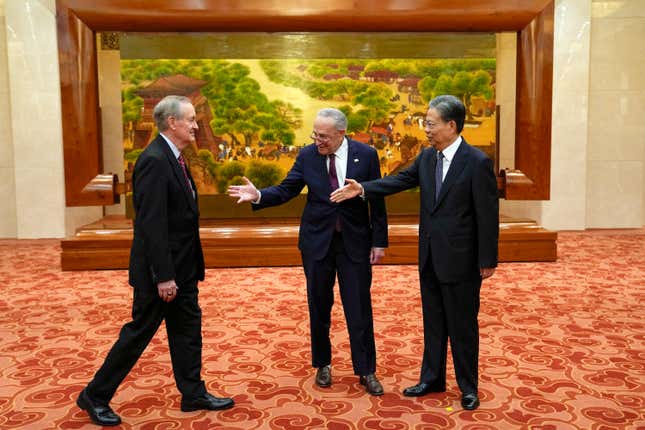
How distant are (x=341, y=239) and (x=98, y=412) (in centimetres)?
170

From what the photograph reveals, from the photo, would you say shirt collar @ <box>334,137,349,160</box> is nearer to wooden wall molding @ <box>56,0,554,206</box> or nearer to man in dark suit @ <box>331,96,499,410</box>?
man in dark suit @ <box>331,96,499,410</box>

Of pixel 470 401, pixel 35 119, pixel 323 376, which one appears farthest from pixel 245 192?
pixel 35 119

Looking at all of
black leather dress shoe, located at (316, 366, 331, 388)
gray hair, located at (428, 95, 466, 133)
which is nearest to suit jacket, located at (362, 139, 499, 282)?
gray hair, located at (428, 95, 466, 133)

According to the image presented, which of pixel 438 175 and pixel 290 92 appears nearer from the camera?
pixel 438 175

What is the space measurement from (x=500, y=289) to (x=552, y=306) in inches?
→ 31.0

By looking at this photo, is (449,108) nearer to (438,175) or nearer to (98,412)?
(438,175)

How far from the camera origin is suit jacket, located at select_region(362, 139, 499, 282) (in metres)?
3.54

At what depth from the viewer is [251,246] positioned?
8.17 m

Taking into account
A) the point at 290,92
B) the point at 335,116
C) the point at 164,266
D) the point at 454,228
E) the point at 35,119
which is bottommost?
the point at 164,266

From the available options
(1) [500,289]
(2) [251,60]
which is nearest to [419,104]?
(2) [251,60]

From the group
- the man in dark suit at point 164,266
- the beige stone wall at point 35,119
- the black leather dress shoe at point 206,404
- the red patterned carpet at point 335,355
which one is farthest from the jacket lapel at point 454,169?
the beige stone wall at point 35,119

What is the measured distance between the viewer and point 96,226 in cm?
842

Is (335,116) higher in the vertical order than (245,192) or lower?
higher

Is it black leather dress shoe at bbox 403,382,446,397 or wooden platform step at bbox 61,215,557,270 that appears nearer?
black leather dress shoe at bbox 403,382,446,397
